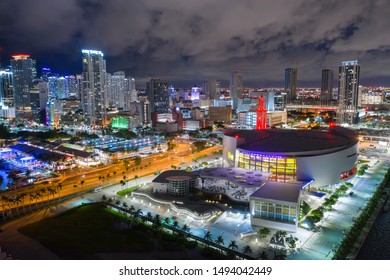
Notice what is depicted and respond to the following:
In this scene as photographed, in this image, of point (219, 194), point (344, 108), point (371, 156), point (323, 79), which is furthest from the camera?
point (323, 79)

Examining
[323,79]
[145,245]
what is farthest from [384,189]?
[323,79]

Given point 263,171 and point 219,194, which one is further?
point 263,171

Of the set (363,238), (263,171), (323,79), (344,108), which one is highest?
(323,79)

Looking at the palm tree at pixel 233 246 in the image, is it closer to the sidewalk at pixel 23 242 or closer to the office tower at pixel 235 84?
the sidewalk at pixel 23 242

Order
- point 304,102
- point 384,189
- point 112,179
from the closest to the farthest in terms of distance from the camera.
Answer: point 384,189 < point 112,179 < point 304,102

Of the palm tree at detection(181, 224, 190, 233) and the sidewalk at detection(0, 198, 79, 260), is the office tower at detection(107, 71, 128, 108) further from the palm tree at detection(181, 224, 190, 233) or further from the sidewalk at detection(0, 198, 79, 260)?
the palm tree at detection(181, 224, 190, 233)

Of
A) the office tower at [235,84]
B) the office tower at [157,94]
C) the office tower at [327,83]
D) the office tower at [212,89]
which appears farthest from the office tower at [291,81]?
the office tower at [157,94]

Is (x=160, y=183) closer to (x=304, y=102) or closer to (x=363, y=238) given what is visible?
(x=363, y=238)
